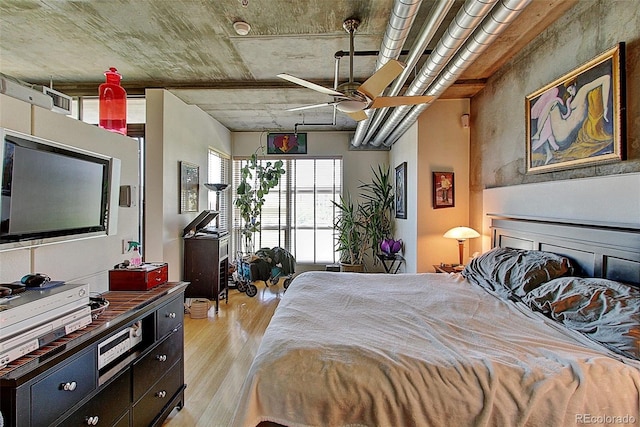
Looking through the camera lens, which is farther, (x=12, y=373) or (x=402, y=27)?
(x=402, y=27)

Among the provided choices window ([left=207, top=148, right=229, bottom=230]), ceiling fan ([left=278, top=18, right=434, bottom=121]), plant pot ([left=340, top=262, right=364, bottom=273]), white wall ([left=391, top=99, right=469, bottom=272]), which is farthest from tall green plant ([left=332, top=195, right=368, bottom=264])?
ceiling fan ([left=278, top=18, right=434, bottom=121])

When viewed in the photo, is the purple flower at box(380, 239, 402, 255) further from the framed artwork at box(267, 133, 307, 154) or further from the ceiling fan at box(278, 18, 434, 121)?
the ceiling fan at box(278, 18, 434, 121)

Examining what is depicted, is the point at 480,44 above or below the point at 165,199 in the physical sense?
above

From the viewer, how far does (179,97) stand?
4.34 m

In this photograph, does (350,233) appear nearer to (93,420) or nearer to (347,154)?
(347,154)

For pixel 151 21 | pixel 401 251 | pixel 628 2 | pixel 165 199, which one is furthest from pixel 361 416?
pixel 401 251

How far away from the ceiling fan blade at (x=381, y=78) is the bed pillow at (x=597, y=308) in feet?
5.50

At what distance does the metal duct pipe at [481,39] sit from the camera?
1.92m

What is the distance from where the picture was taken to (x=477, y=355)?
150cm

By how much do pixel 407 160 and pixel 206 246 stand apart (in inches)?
118

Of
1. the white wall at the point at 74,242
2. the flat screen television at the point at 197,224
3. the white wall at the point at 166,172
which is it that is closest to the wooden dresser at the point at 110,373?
the white wall at the point at 74,242

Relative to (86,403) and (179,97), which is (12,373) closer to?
(86,403)

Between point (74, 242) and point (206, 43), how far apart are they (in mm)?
2029

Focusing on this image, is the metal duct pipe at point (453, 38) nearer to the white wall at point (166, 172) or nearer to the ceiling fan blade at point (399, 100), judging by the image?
the ceiling fan blade at point (399, 100)
